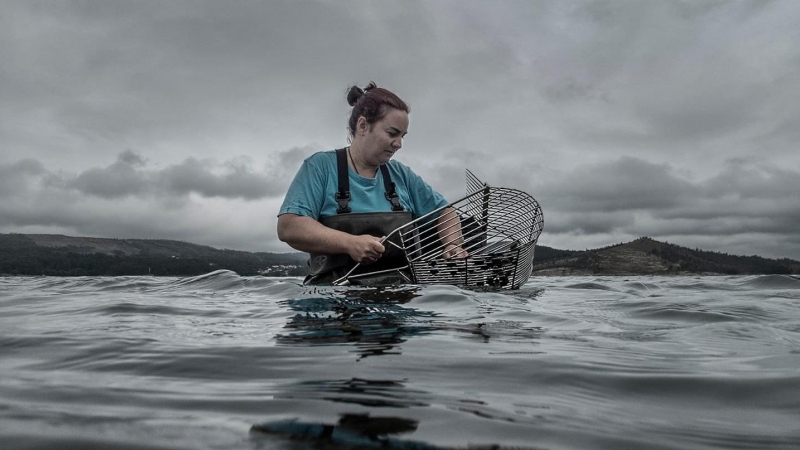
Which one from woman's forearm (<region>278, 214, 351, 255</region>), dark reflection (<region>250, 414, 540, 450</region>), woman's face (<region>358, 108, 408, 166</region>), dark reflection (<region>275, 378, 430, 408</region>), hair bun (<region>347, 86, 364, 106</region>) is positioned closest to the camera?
dark reflection (<region>250, 414, 540, 450</region>)

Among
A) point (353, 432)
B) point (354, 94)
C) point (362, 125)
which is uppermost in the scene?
point (354, 94)

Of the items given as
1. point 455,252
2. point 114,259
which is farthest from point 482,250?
point 114,259

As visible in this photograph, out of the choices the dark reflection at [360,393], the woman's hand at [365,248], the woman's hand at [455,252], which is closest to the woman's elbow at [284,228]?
the woman's hand at [365,248]

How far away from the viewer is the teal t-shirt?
539 centimetres

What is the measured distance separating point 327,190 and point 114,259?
136950 mm

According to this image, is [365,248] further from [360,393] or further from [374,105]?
[360,393]

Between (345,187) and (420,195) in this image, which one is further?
(420,195)

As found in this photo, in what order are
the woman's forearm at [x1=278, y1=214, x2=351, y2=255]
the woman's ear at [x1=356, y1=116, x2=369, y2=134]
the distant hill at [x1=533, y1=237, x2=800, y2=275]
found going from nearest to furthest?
the woman's forearm at [x1=278, y1=214, x2=351, y2=255] → the woman's ear at [x1=356, y1=116, x2=369, y2=134] → the distant hill at [x1=533, y1=237, x2=800, y2=275]

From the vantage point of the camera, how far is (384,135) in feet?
18.7

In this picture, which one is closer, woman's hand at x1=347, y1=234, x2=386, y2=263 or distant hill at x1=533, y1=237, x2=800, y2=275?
woman's hand at x1=347, y1=234, x2=386, y2=263

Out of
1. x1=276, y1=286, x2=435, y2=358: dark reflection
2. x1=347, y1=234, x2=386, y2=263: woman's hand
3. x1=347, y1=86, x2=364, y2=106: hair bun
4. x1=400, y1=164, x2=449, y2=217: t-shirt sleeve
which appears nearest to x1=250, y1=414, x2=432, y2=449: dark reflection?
x1=276, y1=286, x2=435, y2=358: dark reflection

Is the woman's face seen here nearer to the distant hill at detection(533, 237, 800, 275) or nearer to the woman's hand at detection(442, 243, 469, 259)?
the woman's hand at detection(442, 243, 469, 259)

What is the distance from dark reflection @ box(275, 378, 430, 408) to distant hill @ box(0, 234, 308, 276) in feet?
123

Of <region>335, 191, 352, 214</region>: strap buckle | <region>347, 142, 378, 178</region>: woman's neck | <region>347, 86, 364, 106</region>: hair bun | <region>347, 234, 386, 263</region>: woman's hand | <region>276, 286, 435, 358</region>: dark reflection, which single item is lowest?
<region>276, 286, 435, 358</region>: dark reflection
